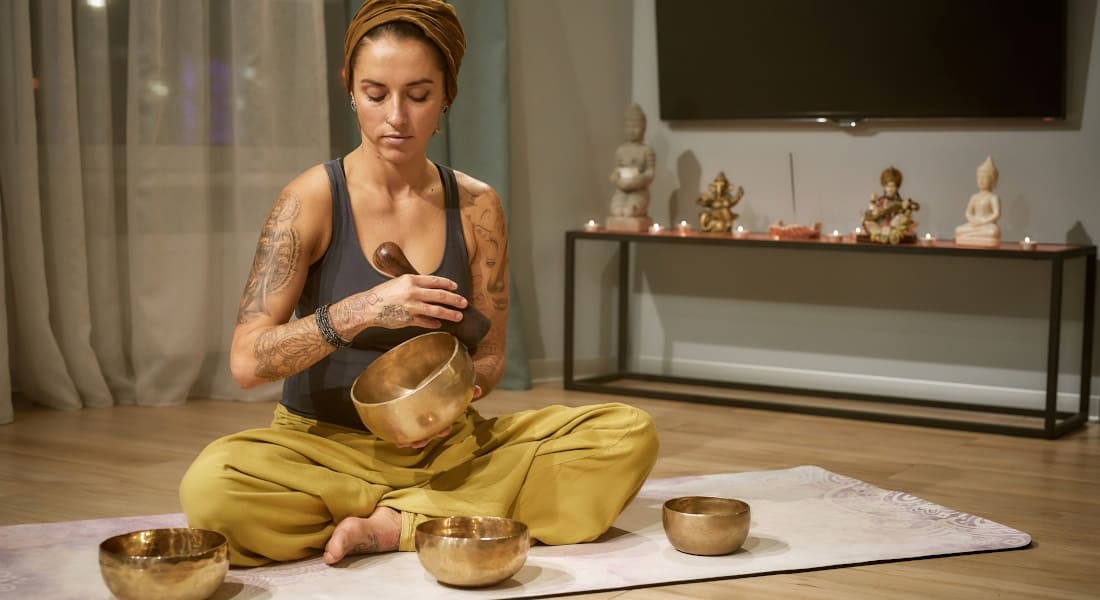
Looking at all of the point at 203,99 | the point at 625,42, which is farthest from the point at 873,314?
the point at 203,99

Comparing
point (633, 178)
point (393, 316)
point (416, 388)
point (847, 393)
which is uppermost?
point (633, 178)

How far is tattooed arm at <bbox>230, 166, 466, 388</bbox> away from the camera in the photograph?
2.00 meters

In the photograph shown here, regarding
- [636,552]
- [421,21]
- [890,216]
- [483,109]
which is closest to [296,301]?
[421,21]

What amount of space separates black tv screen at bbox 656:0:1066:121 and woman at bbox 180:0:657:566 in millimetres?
2192

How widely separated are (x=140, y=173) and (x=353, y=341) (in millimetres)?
1874

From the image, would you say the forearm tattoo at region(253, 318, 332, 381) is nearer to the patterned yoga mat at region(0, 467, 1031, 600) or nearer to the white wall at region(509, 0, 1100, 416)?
the patterned yoga mat at region(0, 467, 1031, 600)

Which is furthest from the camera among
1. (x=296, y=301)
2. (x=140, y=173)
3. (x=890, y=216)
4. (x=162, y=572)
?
(x=890, y=216)

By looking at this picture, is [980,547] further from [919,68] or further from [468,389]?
[919,68]

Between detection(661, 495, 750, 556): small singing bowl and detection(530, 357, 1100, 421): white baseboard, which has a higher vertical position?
detection(661, 495, 750, 556): small singing bowl

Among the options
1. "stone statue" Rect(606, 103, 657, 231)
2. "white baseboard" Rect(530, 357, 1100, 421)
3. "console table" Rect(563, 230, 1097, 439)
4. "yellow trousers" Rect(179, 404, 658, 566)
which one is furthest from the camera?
"stone statue" Rect(606, 103, 657, 231)

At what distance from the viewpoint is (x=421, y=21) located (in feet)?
7.15

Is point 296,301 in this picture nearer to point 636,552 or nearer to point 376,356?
point 376,356

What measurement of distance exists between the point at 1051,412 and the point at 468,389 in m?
2.20

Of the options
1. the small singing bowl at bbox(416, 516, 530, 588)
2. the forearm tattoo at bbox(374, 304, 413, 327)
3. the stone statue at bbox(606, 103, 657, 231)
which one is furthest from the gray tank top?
the stone statue at bbox(606, 103, 657, 231)
